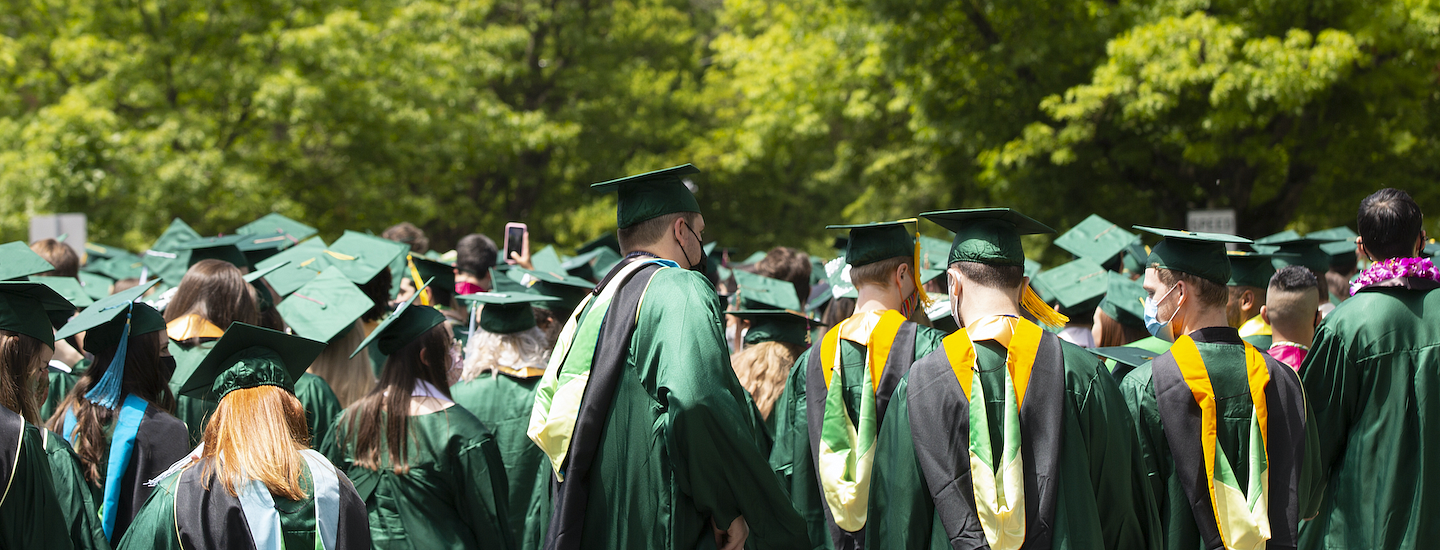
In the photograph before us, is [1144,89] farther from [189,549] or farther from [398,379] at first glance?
[189,549]

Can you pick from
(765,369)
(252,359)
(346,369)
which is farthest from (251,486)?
(765,369)

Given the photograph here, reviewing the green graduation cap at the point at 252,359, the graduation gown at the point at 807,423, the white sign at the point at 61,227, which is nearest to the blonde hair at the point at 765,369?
the graduation gown at the point at 807,423

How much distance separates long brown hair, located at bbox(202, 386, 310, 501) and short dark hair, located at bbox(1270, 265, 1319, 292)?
399 centimetres

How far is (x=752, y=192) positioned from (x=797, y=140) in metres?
5.94

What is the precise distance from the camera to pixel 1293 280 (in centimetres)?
451

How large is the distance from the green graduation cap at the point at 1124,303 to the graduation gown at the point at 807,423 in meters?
1.22

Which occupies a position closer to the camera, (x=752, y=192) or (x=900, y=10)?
(x=900, y=10)

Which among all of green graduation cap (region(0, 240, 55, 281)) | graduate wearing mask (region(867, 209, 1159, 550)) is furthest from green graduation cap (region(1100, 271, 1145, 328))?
green graduation cap (region(0, 240, 55, 281))

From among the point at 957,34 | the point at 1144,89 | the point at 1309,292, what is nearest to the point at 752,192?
the point at 957,34

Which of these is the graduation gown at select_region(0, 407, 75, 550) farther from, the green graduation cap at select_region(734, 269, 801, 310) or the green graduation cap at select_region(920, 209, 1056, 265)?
the green graduation cap at select_region(734, 269, 801, 310)

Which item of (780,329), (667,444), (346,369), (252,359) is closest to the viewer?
(667,444)

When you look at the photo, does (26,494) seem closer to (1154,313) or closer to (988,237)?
(988,237)

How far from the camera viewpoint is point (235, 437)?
259 cm

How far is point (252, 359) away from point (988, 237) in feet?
6.63
